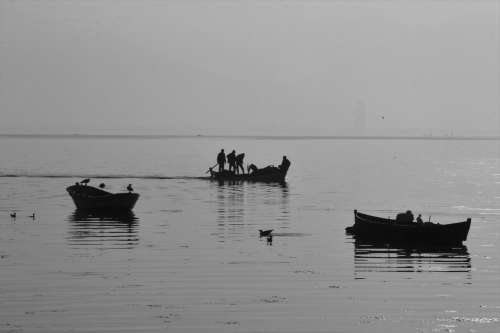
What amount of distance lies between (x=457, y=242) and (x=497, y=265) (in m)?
5.39

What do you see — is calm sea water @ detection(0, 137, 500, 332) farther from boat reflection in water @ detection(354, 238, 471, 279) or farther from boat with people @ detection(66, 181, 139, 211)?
boat with people @ detection(66, 181, 139, 211)

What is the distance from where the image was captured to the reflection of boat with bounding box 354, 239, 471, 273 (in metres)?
32.0

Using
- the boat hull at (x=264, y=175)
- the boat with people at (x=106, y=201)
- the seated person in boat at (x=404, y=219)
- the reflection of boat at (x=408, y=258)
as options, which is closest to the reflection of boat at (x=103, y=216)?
the boat with people at (x=106, y=201)

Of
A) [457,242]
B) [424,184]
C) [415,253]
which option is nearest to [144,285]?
[415,253]

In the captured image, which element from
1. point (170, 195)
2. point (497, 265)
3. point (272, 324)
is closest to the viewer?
point (272, 324)

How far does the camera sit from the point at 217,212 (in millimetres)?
52531

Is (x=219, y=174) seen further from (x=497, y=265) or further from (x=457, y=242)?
(x=497, y=265)

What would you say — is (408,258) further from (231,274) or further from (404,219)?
(231,274)

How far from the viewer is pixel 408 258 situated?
113ft

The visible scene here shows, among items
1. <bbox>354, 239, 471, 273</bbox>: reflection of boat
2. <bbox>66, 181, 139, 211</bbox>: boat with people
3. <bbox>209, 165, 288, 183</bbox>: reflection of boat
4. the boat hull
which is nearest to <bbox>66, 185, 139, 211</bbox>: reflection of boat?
<bbox>66, 181, 139, 211</bbox>: boat with people

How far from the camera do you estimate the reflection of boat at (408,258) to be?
1261 inches

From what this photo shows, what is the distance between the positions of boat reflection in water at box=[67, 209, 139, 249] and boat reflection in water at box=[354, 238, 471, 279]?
9.34 metres

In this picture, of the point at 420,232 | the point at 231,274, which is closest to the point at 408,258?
the point at 420,232

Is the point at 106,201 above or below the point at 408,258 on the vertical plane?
above
